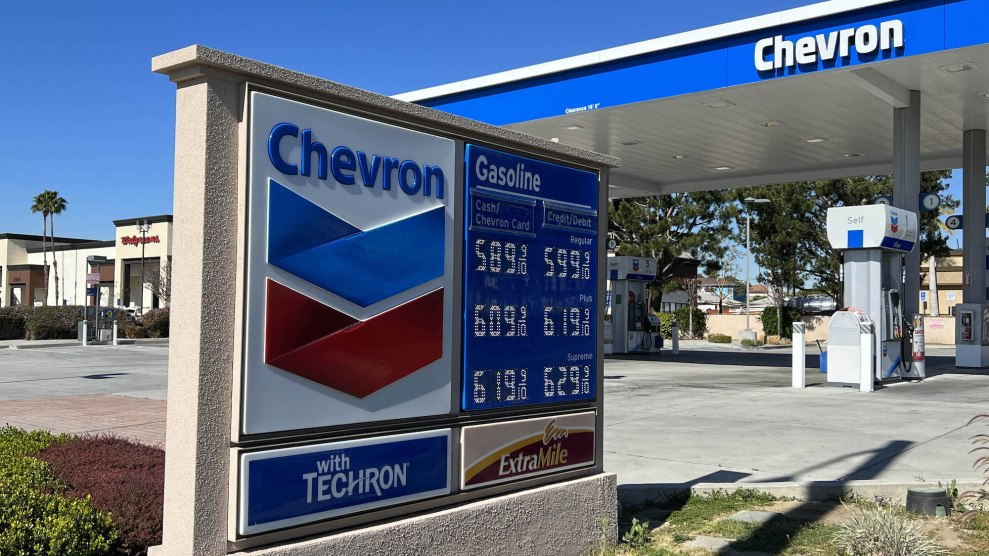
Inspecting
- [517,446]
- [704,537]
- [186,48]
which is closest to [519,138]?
[517,446]

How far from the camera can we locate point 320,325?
15.1 feet

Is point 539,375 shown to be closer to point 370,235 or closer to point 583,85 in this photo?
point 370,235

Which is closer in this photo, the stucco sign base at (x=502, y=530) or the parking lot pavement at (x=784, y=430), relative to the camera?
the stucco sign base at (x=502, y=530)

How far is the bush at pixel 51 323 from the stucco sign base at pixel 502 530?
134ft

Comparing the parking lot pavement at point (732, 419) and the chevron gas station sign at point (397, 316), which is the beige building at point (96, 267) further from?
the chevron gas station sign at point (397, 316)

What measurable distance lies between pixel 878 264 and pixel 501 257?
16.2 metres

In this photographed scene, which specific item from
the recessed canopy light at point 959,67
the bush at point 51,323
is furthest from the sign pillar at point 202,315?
the bush at point 51,323

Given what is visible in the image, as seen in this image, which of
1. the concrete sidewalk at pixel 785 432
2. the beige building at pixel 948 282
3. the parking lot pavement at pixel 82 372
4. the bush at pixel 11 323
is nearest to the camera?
the concrete sidewalk at pixel 785 432

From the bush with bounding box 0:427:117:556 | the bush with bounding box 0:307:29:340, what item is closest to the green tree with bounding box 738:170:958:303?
the bush with bounding box 0:307:29:340

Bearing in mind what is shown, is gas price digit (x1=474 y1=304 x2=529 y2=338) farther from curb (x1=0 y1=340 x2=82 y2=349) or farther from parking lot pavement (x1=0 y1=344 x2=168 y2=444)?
curb (x1=0 y1=340 x2=82 y2=349)

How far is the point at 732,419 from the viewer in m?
13.7

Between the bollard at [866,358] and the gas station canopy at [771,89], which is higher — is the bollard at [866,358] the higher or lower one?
the lower one

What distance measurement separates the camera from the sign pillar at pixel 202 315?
418 centimetres

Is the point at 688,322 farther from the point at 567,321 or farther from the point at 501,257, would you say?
the point at 501,257
